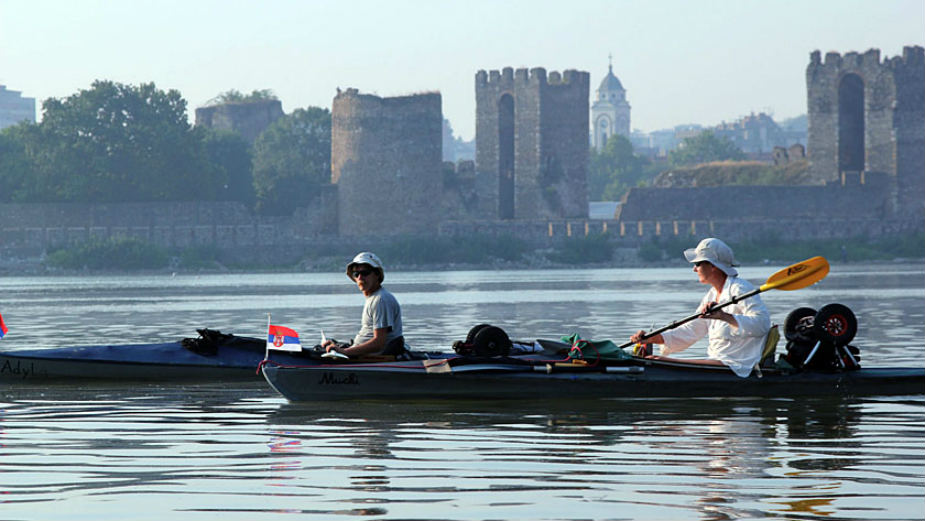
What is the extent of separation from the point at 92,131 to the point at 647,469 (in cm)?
6576

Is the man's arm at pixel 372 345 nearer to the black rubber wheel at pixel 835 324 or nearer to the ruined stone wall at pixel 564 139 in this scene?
the black rubber wheel at pixel 835 324

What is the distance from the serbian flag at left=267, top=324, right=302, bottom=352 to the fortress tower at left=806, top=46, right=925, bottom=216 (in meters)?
62.7

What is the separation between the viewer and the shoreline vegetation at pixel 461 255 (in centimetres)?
7094

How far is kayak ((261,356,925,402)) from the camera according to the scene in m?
12.2

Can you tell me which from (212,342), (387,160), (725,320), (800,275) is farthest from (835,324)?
(387,160)

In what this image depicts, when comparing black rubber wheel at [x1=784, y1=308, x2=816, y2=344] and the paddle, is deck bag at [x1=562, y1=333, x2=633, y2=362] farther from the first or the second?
black rubber wheel at [x1=784, y1=308, x2=816, y2=344]

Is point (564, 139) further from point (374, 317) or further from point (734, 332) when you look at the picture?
point (734, 332)

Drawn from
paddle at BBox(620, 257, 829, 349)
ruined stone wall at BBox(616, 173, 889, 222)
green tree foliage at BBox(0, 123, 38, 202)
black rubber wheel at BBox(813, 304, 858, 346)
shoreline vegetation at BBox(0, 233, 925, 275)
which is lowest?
shoreline vegetation at BBox(0, 233, 925, 275)

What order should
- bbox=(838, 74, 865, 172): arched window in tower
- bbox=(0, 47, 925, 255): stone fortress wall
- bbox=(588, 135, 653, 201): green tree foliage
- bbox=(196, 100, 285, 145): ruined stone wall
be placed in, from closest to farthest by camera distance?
bbox=(0, 47, 925, 255): stone fortress wall, bbox=(838, 74, 865, 172): arched window in tower, bbox=(196, 100, 285, 145): ruined stone wall, bbox=(588, 135, 653, 201): green tree foliage

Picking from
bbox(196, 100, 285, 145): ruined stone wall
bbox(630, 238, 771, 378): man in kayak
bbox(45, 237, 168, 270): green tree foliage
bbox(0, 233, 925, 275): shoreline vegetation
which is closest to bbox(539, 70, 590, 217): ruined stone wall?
bbox(0, 233, 925, 275): shoreline vegetation

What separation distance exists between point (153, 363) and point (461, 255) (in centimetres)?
5746

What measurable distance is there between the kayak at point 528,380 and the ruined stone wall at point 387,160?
57.0m

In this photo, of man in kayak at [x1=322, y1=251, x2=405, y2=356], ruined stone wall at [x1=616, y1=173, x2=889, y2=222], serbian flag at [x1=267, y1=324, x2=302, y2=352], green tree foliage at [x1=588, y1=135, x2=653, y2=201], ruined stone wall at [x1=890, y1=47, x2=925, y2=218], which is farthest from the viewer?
green tree foliage at [x1=588, y1=135, x2=653, y2=201]

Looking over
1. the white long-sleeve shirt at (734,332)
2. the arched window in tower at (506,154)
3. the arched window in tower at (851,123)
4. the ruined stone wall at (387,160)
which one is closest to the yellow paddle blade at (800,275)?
the white long-sleeve shirt at (734,332)
